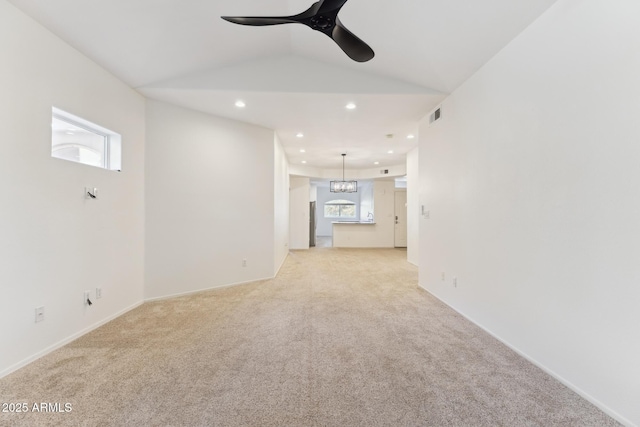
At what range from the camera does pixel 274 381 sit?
191 centimetres

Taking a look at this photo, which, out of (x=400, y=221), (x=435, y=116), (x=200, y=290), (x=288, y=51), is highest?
(x=288, y=51)

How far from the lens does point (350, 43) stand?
6.07 ft

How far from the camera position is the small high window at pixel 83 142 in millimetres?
2527

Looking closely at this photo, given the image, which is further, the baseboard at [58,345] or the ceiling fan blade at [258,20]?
the baseboard at [58,345]

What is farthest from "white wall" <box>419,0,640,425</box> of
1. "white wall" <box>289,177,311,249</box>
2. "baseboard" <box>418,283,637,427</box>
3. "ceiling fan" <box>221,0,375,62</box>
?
"white wall" <box>289,177,311,249</box>

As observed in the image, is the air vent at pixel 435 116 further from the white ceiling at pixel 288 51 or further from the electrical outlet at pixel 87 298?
the electrical outlet at pixel 87 298

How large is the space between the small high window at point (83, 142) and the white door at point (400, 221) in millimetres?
8559

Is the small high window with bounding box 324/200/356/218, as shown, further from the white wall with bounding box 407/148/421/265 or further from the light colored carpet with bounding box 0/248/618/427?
the light colored carpet with bounding box 0/248/618/427

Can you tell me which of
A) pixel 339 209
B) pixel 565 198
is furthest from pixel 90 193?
pixel 339 209

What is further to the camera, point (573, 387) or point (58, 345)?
point (58, 345)

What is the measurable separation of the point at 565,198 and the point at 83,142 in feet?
14.1

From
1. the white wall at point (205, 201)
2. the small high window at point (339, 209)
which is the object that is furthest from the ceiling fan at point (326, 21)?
the small high window at point (339, 209)

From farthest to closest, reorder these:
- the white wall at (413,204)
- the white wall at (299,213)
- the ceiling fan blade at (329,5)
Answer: the white wall at (299,213)
the white wall at (413,204)
the ceiling fan blade at (329,5)

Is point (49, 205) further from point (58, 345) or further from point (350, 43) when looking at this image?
point (350, 43)
